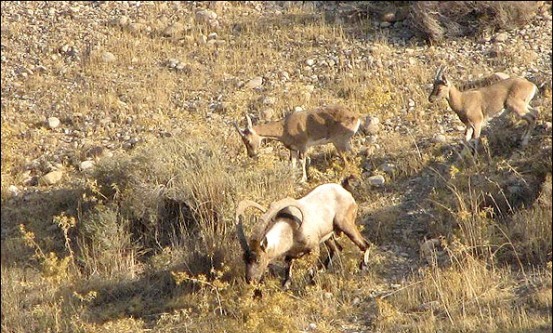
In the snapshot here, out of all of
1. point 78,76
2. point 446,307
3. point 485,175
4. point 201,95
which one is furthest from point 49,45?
point 446,307

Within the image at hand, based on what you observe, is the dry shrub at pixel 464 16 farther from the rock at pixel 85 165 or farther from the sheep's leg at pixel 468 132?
the rock at pixel 85 165

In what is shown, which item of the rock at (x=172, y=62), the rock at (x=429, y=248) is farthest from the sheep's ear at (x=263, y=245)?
the rock at (x=172, y=62)

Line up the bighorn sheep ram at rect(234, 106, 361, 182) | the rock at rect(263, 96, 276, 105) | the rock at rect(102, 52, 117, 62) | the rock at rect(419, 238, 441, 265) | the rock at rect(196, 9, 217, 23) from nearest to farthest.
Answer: the rock at rect(419, 238, 441, 265)
the bighorn sheep ram at rect(234, 106, 361, 182)
the rock at rect(263, 96, 276, 105)
the rock at rect(102, 52, 117, 62)
the rock at rect(196, 9, 217, 23)

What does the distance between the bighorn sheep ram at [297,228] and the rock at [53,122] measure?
707cm

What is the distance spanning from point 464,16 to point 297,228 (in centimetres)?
825

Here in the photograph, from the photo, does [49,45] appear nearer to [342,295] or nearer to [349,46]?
[349,46]

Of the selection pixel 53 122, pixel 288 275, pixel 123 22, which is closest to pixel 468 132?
pixel 288 275

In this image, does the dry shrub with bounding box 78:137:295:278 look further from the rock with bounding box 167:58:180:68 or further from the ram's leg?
the rock with bounding box 167:58:180:68

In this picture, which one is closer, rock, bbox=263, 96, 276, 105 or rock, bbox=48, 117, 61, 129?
rock, bbox=263, 96, 276, 105

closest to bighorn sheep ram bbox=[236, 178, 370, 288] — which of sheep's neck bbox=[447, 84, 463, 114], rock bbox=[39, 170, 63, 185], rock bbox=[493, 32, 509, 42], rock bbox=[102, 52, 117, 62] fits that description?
sheep's neck bbox=[447, 84, 463, 114]

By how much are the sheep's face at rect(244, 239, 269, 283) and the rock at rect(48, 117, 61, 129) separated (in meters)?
7.50

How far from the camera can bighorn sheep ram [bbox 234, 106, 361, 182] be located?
1302 cm

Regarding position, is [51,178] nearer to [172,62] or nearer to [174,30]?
[172,62]

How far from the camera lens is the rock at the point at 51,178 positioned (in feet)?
47.6
